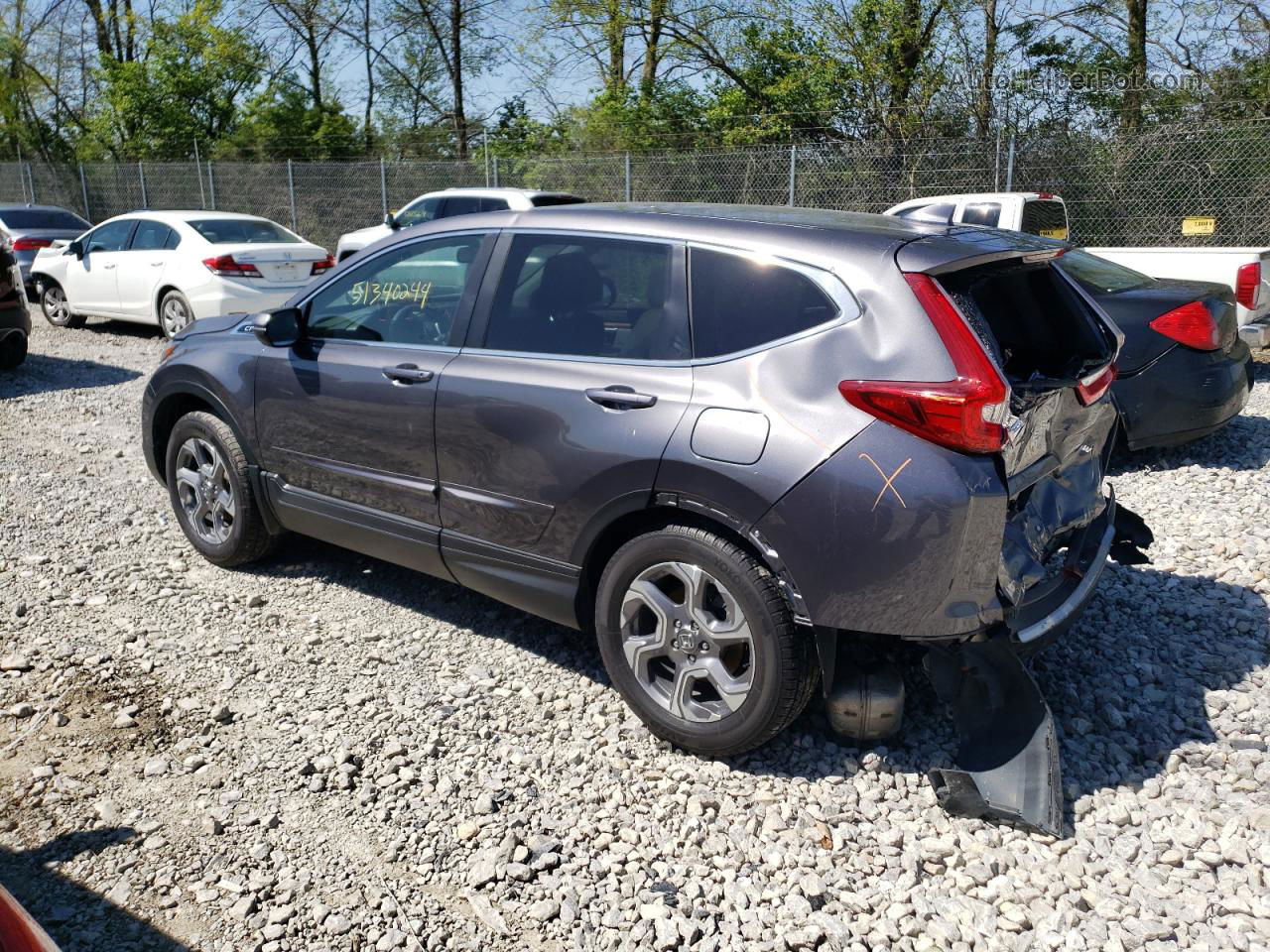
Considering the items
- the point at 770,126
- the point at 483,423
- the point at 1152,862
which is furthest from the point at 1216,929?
the point at 770,126

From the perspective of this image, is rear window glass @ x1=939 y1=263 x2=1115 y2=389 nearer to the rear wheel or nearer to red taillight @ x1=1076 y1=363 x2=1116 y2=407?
red taillight @ x1=1076 y1=363 x2=1116 y2=407

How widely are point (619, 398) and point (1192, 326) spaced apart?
15.6ft

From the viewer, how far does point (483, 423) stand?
392 cm

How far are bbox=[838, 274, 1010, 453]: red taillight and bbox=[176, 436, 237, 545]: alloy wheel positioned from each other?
10.7 feet

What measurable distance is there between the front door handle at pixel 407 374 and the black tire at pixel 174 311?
8.78 meters

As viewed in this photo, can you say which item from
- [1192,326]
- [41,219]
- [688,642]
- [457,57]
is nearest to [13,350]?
[41,219]

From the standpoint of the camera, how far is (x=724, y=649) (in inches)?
136

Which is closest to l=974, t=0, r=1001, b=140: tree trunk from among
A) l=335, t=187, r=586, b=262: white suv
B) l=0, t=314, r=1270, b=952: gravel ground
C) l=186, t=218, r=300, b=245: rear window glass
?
l=335, t=187, r=586, b=262: white suv

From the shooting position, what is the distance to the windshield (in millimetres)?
7055

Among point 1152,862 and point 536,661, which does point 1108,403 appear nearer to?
point 1152,862

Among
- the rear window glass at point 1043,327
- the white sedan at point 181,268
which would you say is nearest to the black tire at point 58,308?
the white sedan at point 181,268

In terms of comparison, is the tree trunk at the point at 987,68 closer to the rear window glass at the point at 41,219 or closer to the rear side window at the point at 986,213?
the rear side window at the point at 986,213

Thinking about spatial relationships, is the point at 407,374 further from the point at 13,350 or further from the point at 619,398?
the point at 13,350

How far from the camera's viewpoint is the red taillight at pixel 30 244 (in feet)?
54.4
